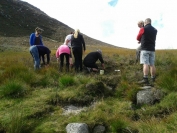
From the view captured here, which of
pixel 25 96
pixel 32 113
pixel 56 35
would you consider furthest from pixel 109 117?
pixel 56 35

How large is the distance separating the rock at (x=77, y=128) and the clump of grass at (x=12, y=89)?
8.38 feet

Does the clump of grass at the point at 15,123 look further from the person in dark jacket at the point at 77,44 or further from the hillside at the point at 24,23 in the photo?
the hillside at the point at 24,23

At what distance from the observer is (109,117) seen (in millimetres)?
5977

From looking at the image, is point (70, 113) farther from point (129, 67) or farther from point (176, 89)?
point (129, 67)

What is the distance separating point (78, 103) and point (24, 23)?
105 m

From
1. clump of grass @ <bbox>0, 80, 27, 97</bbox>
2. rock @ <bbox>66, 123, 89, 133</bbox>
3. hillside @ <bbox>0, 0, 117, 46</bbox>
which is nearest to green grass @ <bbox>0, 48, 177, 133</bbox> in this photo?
clump of grass @ <bbox>0, 80, 27, 97</bbox>

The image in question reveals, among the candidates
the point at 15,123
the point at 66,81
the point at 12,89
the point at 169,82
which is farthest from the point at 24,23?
the point at 15,123

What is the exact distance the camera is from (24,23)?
351 ft

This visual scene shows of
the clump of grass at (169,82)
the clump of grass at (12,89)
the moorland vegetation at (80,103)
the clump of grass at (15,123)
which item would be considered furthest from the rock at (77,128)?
the clump of grass at (169,82)

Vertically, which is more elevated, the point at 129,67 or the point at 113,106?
the point at 129,67

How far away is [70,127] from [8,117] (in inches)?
61.8

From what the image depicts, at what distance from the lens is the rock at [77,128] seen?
5.53 metres

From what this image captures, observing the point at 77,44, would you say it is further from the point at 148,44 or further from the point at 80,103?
the point at 80,103

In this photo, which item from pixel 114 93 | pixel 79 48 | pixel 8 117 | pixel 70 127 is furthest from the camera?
pixel 79 48
